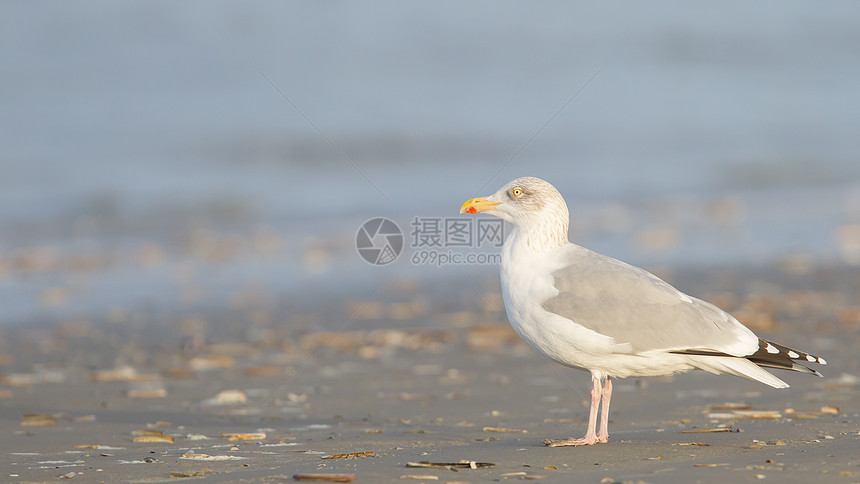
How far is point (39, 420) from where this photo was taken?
5.63m

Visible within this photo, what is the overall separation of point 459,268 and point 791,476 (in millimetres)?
8189

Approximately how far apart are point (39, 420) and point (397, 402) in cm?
213

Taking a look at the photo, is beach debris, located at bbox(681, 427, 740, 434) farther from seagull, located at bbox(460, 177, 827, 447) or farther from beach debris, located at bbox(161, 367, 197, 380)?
beach debris, located at bbox(161, 367, 197, 380)

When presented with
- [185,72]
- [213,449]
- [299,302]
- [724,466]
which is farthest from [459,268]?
[185,72]

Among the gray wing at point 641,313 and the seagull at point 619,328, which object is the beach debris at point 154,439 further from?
the gray wing at point 641,313

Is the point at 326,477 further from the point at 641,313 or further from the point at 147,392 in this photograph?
the point at 147,392

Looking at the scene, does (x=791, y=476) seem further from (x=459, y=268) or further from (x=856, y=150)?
(x=856, y=150)

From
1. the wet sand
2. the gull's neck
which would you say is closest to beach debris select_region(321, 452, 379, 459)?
the wet sand

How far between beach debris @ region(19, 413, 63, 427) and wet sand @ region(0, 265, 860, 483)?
12 millimetres

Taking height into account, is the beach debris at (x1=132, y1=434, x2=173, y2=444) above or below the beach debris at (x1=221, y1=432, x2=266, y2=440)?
below

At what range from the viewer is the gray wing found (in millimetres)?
4738

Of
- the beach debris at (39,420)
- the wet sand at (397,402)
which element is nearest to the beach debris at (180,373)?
the wet sand at (397,402)

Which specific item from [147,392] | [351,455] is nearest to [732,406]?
[351,455]

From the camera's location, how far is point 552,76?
95.1 feet
